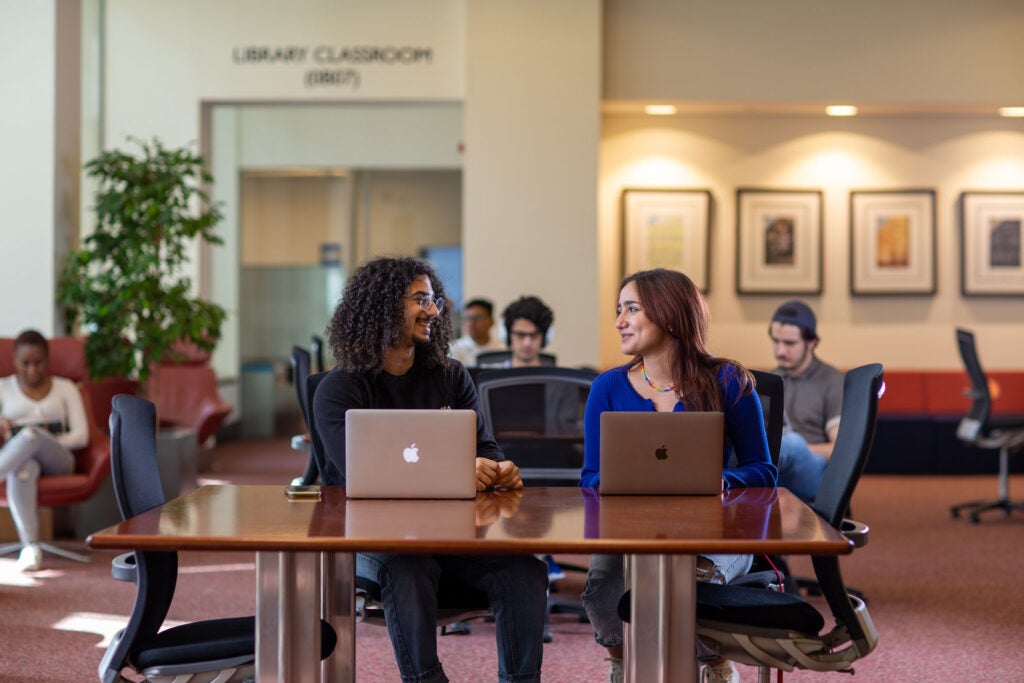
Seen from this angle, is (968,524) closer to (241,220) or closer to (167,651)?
(167,651)

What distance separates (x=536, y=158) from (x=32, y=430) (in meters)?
4.38

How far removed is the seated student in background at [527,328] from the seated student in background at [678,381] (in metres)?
2.29

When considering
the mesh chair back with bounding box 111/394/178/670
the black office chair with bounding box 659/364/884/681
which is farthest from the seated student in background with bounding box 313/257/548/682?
the mesh chair back with bounding box 111/394/178/670

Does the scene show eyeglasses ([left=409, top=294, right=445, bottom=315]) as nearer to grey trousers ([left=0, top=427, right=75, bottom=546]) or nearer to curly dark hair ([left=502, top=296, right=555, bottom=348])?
curly dark hair ([left=502, top=296, right=555, bottom=348])

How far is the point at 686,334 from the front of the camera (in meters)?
3.30

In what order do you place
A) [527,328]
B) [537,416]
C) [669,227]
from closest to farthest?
[537,416]
[527,328]
[669,227]

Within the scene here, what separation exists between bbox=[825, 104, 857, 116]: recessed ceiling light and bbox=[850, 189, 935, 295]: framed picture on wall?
63 centimetres

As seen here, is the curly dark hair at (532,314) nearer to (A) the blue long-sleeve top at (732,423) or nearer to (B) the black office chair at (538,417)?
(B) the black office chair at (538,417)

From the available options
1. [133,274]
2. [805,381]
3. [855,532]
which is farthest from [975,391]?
[855,532]

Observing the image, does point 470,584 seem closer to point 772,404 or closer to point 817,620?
point 817,620

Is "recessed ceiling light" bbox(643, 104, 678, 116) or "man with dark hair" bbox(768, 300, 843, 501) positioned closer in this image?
"man with dark hair" bbox(768, 300, 843, 501)

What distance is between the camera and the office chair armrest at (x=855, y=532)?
2787 millimetres

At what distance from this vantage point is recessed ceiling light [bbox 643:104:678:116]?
953cm

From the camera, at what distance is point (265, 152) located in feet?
38.0
